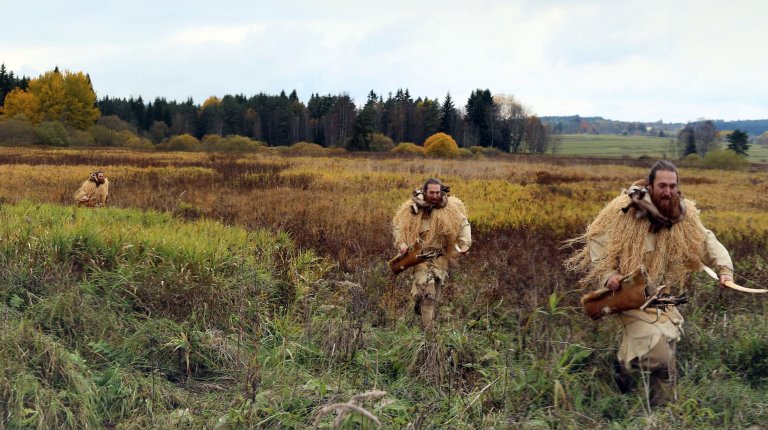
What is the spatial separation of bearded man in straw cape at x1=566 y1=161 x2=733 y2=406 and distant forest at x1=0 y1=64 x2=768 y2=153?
186 ft

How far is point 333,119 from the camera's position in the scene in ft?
236

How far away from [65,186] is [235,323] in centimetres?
1460

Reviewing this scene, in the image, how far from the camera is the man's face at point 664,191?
12.8 ft

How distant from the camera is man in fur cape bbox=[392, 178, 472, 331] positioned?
5820 mm

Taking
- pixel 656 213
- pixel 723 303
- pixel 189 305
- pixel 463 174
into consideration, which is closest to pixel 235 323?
pixel 189 305

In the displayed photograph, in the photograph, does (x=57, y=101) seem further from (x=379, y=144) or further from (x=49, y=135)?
(x=379, y=144)

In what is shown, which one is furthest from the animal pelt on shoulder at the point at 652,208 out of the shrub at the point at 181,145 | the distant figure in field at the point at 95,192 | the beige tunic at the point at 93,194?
the shrub at the point at 181,145

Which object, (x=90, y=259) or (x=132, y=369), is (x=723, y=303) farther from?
(x=90, y=259)


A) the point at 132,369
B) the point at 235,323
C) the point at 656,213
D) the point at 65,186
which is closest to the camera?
the point at 656,213

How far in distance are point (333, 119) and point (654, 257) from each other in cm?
6926

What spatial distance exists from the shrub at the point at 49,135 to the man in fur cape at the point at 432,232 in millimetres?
54763

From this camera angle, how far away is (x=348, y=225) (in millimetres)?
10625

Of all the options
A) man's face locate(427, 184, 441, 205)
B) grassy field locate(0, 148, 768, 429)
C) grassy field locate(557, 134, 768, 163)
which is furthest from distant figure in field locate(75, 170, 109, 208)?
grassy field locate(557, 134, 768, 163)

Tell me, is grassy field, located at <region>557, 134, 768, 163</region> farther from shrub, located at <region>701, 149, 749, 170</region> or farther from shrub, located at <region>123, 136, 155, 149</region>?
shrub, located at <region>123, 136, 155, 149</region>
